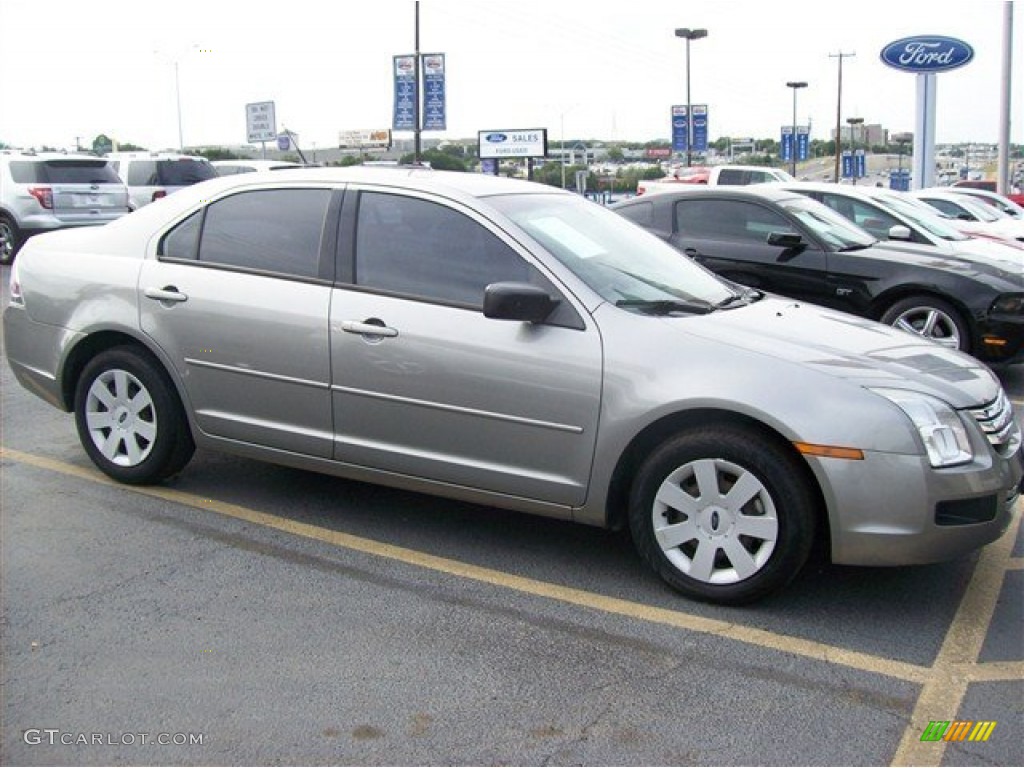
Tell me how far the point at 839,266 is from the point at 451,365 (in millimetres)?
5006

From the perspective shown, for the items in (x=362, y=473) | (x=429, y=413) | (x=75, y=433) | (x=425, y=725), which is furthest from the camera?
(x=75, y=433)

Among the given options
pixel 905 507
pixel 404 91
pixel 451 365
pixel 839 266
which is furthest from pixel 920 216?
pixel 404 91

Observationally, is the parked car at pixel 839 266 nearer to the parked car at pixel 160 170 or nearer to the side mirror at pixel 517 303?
the side mirror at pixel 517 303

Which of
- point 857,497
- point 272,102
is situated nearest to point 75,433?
point 857,497

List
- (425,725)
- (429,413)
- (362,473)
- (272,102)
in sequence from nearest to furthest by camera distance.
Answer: (425,725), (429,413), (362,473), (272,102)

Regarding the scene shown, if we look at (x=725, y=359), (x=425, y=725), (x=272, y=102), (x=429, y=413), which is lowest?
(x=425, y=725)

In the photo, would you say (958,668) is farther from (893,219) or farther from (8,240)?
(8,240)

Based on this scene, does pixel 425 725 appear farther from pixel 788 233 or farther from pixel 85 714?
pixel 788 233

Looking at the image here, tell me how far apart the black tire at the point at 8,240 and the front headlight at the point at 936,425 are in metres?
15.5

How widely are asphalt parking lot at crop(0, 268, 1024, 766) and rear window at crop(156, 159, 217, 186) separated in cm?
1609

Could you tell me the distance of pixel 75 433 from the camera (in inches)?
247

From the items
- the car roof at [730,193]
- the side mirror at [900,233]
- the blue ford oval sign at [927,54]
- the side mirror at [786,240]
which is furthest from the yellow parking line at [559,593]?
the blue ford oval sign at [927,54]

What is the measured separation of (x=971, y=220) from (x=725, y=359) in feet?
50.9

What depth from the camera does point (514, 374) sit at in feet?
13.5
